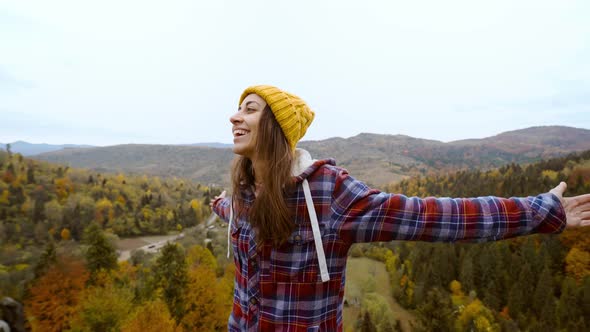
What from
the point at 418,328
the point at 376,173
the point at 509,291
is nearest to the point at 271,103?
the point at 418,328

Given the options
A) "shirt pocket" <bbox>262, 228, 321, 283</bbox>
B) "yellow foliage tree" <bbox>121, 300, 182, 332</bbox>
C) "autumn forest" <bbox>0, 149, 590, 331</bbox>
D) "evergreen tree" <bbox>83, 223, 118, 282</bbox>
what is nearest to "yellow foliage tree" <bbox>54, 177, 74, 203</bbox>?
"autumn forest" <bbox>0, 149, 590, 331</bbox>

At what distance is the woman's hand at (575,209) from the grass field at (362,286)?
2816 cm

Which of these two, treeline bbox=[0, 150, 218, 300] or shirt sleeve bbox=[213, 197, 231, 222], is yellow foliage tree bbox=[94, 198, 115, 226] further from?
shirt sleeve bbox=[213, 197, 231, 222]

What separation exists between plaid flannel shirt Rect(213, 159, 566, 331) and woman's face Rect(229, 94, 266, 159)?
471 mm

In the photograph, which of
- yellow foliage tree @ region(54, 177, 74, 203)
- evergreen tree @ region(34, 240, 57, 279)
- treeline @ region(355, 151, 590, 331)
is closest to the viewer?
evergreen tree @ region(34, 240, 57, 279)

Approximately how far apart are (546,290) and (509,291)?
397 centimetres

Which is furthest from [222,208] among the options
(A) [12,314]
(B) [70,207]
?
(B) [70,207]

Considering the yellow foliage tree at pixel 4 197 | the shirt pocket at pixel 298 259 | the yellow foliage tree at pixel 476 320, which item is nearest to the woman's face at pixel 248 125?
the shirt pocket at pixel 298 259

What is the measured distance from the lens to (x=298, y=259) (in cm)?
180

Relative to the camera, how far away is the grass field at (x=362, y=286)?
33003 mm

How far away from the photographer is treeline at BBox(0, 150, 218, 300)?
166ft

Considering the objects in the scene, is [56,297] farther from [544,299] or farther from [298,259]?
[544,299]

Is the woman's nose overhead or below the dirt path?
overhead

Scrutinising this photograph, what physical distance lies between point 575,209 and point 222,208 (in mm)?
2636
